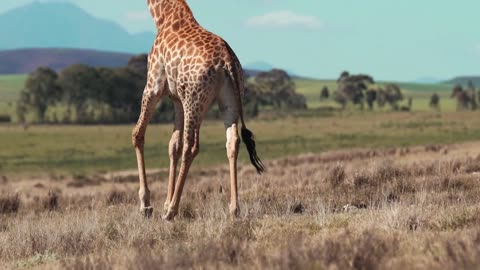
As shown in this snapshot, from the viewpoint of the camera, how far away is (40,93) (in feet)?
379

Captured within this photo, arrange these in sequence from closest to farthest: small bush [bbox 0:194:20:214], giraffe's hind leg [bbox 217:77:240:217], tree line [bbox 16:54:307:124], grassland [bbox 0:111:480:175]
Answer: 1. giraffe's hind leg [bbox 217:77:240:217]
2. small bush [bbox 0:194:20:214]
3. grassland [bbox 0:111:480:175]
4. tree line [bbox 16:54:307:124]

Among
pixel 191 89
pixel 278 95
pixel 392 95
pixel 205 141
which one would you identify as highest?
pixel 191 89

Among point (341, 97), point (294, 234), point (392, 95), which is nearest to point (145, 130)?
point (294, 234)

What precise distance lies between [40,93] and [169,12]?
107m

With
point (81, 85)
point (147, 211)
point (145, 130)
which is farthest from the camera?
point (81, 85)

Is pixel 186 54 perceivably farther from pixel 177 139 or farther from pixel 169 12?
pixel 169 12

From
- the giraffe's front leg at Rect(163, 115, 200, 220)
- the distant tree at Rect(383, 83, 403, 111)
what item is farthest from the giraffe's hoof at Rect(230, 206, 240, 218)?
the distant tree at Rect(383, 83, 403, 111)

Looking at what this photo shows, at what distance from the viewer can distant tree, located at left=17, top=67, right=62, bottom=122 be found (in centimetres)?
11381

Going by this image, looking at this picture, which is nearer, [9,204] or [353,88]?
[9,204]

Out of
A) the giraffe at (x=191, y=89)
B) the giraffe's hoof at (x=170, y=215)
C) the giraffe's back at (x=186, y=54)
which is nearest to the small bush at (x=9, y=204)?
the giraffe at (x=191, y=89)

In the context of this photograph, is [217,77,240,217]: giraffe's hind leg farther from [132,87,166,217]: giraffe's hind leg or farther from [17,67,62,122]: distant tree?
[17,67,62,122]: distant tree

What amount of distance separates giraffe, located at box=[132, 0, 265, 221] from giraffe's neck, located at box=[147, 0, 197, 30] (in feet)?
0.94

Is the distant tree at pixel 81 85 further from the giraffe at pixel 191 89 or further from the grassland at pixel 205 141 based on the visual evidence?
the giraffe at pixel 191 89

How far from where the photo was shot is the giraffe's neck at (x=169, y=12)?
451 inches
